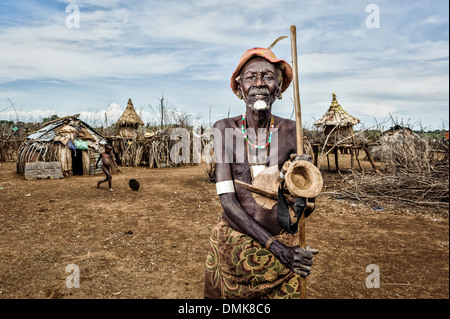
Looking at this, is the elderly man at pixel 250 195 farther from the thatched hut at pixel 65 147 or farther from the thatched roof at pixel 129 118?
the thatched roof at pixel 129 118

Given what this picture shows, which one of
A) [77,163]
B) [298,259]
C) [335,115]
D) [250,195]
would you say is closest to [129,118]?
[77,163]

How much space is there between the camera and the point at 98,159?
1222cm

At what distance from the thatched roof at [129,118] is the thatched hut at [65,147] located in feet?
22.8

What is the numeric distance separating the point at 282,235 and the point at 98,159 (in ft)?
39.9

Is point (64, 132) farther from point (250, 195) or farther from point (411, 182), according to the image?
point (411, 182)

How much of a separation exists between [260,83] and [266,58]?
0.15m

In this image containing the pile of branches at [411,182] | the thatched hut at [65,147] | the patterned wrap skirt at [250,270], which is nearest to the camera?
the patterned wrap skirt at [250,270]

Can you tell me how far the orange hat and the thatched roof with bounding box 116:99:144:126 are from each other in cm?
1904

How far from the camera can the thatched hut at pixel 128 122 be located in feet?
64.5

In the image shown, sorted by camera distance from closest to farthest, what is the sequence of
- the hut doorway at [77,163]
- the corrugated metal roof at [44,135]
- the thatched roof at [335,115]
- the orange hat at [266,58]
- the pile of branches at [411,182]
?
the orange hat at [266,58], the pile of branches at [411,182], the corrugated metal roof at [44,135], the hut doorway at [77,163], the thatched roof at [335,115]

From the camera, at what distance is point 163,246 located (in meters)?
4.84

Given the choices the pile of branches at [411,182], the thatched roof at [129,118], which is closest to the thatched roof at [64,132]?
the thatched roof at [129,118]
